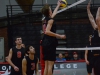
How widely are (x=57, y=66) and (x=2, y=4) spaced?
705 centimetres

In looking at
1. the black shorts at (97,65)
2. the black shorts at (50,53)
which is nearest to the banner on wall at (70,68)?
the black shorts at (50,53)

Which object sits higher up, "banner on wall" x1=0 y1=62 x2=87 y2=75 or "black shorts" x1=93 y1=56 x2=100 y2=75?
"black shorts" x1=93 y1=56 x2=100 y2=75

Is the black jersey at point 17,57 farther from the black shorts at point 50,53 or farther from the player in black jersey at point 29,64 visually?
the black shorts at point 50,53

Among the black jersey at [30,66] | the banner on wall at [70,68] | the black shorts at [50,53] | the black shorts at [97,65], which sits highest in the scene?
the black shorts at [50,53]

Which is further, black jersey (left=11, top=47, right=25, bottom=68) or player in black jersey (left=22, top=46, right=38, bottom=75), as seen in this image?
black jersey (left=11, top=47, right=25, bottom=68)

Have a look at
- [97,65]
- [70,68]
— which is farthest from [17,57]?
[97,65]

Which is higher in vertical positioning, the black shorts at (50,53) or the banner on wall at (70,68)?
the black shorts at (50,53)

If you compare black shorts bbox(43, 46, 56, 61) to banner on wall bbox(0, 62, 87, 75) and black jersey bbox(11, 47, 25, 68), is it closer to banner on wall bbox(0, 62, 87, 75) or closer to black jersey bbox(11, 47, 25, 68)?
black jersey bbox(11, 47, 25, 68)

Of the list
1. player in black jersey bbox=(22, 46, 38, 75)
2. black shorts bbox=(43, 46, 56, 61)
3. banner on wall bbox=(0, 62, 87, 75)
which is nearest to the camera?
black shorts bbox=(43, 46, 56, 61)

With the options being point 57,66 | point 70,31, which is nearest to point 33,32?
point 70,31

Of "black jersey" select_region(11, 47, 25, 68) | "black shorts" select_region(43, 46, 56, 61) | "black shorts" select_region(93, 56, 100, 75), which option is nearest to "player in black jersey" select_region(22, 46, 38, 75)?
"black jersey" select_region(11, 47, 25, 68)

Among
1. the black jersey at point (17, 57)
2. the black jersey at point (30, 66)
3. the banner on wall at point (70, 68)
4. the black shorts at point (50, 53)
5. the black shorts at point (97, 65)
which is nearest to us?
the black shorts at point (97, 65)

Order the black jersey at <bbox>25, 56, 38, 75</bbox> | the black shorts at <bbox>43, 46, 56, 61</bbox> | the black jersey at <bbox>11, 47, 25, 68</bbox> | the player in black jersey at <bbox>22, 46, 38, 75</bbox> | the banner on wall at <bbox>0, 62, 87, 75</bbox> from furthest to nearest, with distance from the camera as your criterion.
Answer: the banner on wall at <bbox>0, 62, 87, 75</bbox> → the black jersey at <bbox>11, 47, 25, 68</bbox> → the black jersey at <bbox>25, 56, 38, 75</bbox> → the player in black jersey at <bbox>22, 46, 38, 75</bbox> → the black shorts at <bbox>43, 46, 56, 61</bbox>

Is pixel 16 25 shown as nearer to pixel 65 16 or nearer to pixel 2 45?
pixel 2 45
